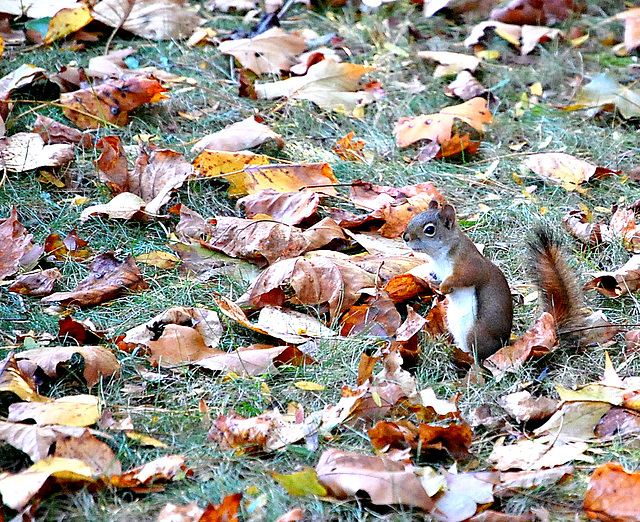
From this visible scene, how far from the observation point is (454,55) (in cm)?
392

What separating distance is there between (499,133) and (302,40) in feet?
3.24

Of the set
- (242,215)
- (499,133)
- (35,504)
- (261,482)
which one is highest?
(35,504)

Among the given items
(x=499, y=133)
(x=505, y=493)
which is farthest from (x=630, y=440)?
(x=499, y=133)

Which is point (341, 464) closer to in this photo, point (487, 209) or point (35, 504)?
point (35, 504)

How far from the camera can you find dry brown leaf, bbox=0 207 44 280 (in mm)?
2375

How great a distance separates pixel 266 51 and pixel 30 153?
1240mm

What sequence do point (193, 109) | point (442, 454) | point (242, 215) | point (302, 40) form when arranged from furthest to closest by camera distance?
1. point (302, 40)
2. point (193, 109)
3. point (242, 215)
4. point (442, 454)

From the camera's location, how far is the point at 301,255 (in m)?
2.53

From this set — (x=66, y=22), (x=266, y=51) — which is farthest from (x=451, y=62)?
(x=66, y=22)

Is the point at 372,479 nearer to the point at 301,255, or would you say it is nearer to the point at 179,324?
the point at 179,324

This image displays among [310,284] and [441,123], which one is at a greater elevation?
[310,284]

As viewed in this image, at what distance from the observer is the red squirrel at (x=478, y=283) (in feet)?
7.29

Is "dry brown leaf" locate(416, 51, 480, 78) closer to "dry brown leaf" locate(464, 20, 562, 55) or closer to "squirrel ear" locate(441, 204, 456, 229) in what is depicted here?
"dry brown leaf" locate(464, 20, 562, 55)

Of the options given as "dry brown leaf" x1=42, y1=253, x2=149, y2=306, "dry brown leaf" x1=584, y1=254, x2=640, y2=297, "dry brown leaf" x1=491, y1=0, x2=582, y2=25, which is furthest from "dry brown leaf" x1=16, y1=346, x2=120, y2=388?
"dry brown leaf" x1=491, y1=0, x2=582, y2=25
